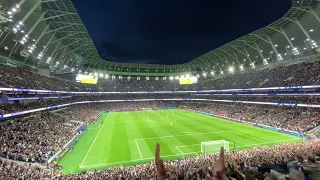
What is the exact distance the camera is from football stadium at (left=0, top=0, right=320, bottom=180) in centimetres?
1582

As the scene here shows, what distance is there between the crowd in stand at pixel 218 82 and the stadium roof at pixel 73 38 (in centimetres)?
429

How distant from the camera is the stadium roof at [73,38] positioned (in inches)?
1415

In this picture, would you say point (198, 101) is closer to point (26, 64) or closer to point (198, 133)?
point (198, 133)

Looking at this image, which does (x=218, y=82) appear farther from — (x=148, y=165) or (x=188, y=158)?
(x=148, y=165)

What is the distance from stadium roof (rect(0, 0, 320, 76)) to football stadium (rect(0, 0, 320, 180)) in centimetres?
26

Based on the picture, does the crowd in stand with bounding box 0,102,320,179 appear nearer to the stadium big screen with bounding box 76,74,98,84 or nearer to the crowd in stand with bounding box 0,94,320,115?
the crowd in stand with bounding box 0,94,320,115

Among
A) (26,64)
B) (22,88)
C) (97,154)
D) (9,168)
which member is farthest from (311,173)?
(26,64)

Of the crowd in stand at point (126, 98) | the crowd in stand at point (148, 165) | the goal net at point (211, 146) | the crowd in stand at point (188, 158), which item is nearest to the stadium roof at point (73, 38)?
the crowd in stand at point (188, 158)

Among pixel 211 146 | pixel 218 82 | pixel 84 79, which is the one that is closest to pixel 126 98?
pixel 84 79

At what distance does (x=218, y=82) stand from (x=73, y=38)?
198ft

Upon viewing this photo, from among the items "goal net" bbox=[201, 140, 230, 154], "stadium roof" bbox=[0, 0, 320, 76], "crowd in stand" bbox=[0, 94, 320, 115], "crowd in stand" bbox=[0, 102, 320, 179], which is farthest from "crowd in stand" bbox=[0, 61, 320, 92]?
"goal net" bbox=[201, 140, 230, 154]

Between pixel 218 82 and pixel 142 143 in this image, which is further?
pixel 218 82

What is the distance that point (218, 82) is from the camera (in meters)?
87.6

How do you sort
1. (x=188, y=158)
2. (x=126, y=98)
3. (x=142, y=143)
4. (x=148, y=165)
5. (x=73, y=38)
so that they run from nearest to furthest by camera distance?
1. (x=148, y=165)
2. (x=188, y=158)
3. (x=142, y=143)
4. (x=73, y=38)
5. (x=126, y=98)
